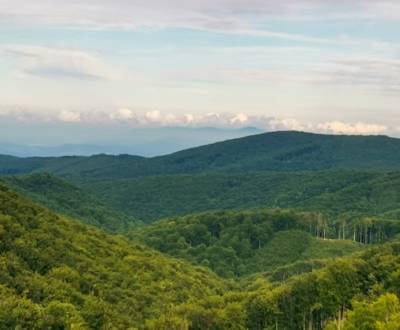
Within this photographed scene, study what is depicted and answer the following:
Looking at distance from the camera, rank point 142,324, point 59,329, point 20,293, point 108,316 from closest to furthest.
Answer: point 59,329
point 20,293
point 108,316
point 142,324

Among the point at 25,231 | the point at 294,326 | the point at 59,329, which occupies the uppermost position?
the point at 25,231

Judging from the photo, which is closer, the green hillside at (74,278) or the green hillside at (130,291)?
the green hillside at (74,278)

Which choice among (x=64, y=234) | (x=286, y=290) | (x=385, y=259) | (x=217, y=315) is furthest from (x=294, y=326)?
(x=64, y=234)

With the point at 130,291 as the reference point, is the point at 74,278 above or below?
above

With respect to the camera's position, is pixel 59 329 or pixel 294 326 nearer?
pixel 59 329

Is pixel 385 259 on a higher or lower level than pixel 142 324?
higher

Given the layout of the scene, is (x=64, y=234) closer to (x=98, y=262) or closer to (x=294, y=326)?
(x=98, y=262)

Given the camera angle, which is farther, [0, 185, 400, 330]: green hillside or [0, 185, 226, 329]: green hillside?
[0, 185, 400, 330]: green hillside

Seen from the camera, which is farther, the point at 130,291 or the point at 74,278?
the point at 130,291
